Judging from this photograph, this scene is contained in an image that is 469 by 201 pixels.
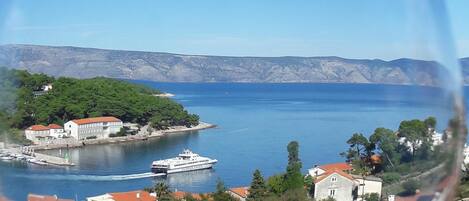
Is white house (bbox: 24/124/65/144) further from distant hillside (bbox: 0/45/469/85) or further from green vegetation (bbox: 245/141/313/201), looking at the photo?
green vegetation (bbox: 245/141/313/201)

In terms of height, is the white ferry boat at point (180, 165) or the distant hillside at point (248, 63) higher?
the distant hillside at point (248, 63)

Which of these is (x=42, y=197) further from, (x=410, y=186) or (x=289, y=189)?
(x=410, y=186)

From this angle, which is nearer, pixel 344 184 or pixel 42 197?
pixel 42 197

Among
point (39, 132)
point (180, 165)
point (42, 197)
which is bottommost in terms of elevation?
point (180, 165)

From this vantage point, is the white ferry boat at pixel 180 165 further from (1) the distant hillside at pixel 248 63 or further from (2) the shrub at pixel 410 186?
(2) the shrub at pixel 410 186

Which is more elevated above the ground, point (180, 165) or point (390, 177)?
point (390, 177)

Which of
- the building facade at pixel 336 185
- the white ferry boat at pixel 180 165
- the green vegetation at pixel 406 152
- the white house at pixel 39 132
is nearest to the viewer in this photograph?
the green vegetation at pixel 406 152

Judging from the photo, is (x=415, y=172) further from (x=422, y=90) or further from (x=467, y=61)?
(x=467, y=61)

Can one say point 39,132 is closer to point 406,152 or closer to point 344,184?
point 344,184

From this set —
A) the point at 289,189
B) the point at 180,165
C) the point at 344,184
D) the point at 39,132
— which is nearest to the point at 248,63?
the point at 344,184

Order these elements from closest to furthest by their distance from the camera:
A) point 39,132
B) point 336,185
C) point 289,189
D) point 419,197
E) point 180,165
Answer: point 419,197, point 289,189, point 336,185, point 39,132, point 180,165

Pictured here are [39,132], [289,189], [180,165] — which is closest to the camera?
[289,189]

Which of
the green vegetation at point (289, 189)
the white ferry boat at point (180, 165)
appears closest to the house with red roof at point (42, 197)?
the green vegetation at point (289, 189)

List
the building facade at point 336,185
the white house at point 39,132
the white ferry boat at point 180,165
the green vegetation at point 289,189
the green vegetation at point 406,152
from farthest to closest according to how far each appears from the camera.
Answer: the white ferry boat at point 180,165, the white house at point 39,132, the building facade at point 336,185, the green vegetation at point 289,189, the green vegetation at point 406,152
